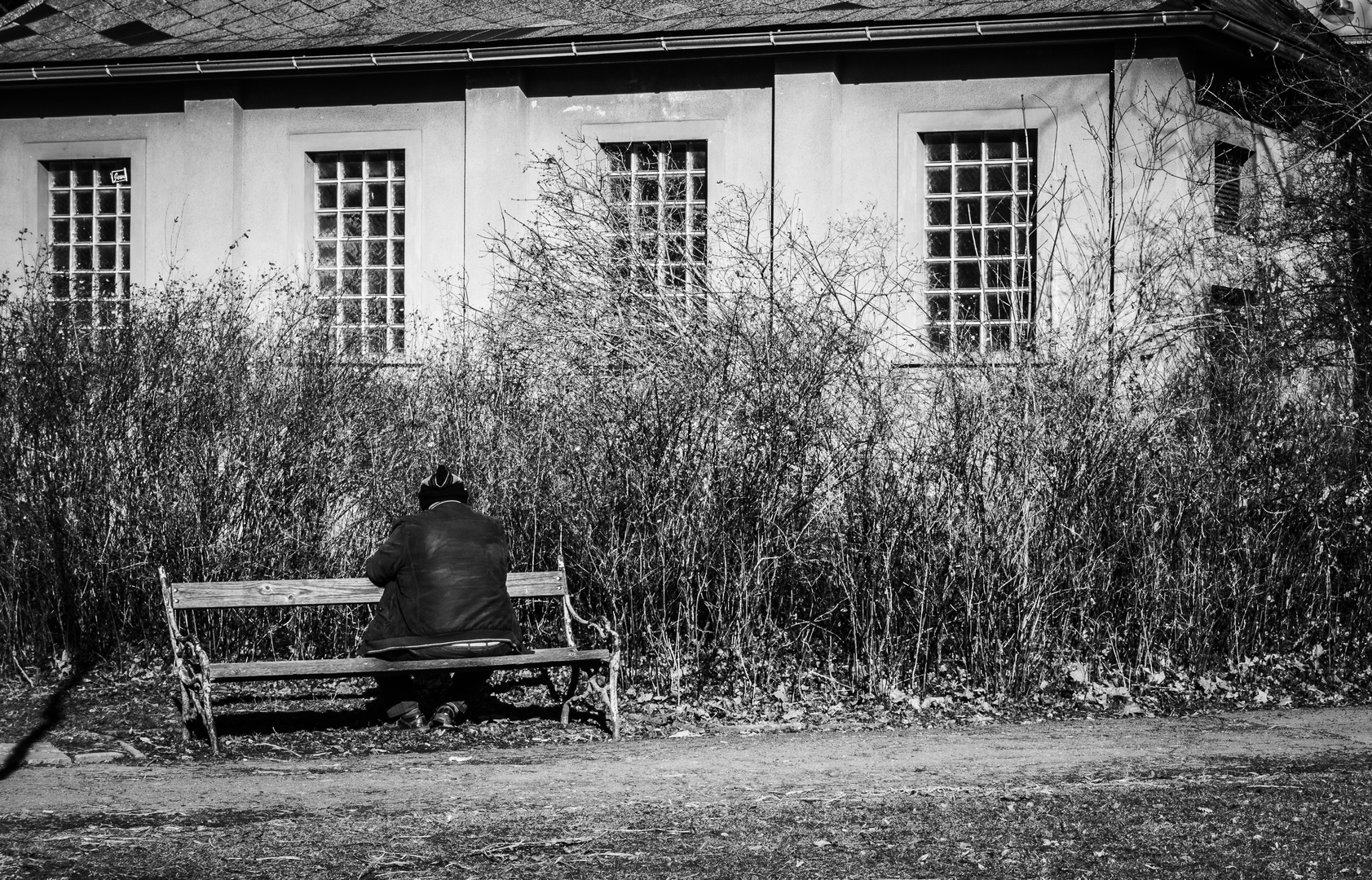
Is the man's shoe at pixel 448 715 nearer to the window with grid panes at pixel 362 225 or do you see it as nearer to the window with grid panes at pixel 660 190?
the window with grid panes at pixel 660 190

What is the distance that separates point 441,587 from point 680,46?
33.6 ft

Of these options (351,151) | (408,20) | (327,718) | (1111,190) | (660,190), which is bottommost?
(327,718)

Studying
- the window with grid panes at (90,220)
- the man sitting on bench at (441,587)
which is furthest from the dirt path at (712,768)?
the window with grid panes at (90,220)

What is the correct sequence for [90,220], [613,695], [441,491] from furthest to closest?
[90,220] < [441,491] < [613,695]

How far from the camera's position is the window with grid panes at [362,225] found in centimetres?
1847

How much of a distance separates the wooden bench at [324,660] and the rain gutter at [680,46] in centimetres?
920

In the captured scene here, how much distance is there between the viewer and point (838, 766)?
715 cm

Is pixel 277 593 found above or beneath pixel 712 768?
above

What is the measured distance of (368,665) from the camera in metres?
7.87

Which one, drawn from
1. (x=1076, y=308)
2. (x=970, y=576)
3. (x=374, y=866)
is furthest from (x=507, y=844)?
(x=1076, y=308)

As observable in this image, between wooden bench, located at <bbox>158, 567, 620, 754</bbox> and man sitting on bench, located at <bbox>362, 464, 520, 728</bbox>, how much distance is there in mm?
115

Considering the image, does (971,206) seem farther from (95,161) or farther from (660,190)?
(95,161)

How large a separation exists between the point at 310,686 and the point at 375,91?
33.9ft

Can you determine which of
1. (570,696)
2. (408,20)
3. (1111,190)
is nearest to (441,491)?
(570,696)
